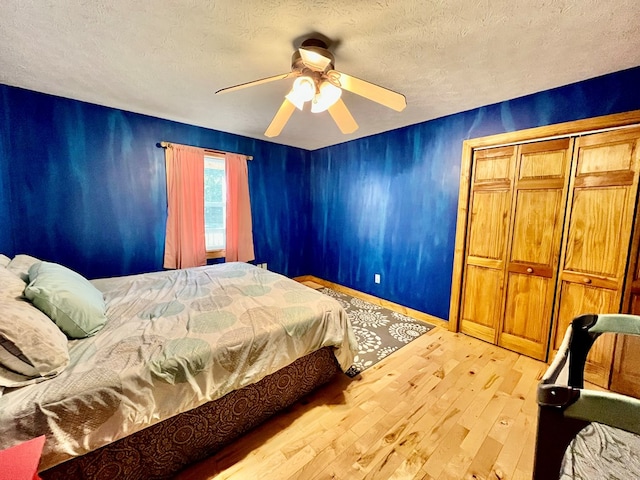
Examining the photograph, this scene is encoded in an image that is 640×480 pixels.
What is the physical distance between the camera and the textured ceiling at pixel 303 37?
1.34m

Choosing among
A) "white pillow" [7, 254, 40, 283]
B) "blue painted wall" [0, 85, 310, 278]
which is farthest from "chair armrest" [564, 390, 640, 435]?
"blue painted wall" [0, 85, 310, 278]

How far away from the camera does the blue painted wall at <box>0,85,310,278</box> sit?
238cm

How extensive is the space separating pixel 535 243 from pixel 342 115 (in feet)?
6.68

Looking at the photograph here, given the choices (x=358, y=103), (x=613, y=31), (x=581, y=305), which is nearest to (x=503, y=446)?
(x=581, y=305)

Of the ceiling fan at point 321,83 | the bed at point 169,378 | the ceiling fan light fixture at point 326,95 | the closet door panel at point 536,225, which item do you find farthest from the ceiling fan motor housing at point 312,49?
the closet door panel at point 536,225

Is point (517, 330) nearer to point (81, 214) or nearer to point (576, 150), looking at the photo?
point (576, 150)

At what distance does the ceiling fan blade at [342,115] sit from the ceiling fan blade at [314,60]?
34 centimetres

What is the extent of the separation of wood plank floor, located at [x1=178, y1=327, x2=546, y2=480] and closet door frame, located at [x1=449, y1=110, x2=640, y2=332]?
802 mm

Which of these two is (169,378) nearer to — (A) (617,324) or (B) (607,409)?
(B) (607,409)

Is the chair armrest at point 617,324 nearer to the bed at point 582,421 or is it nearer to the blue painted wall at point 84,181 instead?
the bed at point 582,421

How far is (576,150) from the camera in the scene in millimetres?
2018

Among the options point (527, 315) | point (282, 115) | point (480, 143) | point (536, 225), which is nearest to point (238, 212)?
point (282, 115)

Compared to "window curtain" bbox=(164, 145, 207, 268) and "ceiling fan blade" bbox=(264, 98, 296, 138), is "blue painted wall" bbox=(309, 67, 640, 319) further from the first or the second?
"window curtain" bbox=(164, 145, 207, 268)

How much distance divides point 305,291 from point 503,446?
1.56m
